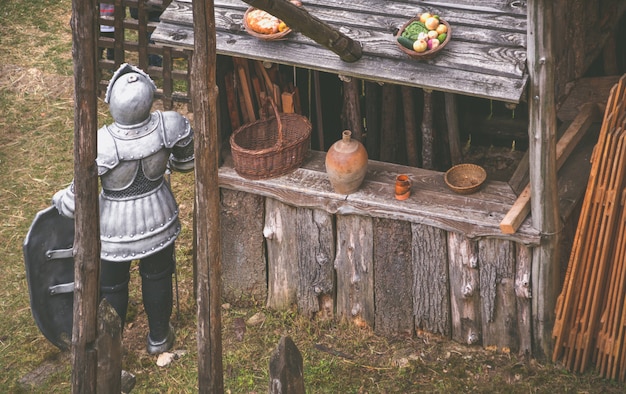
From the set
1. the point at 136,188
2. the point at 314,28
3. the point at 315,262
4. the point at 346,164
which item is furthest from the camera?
the point at 315,262

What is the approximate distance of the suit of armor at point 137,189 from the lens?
19.0 feet

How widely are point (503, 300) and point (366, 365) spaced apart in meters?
0.99

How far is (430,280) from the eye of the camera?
20.9 ft

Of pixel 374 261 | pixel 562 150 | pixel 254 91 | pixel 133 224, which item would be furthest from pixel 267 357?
pixel 562 150

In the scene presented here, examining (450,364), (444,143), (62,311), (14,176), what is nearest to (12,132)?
(14,176)

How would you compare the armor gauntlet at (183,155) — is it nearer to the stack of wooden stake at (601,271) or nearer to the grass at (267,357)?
the grass at (267,357)

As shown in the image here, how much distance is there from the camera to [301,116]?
22.1ft

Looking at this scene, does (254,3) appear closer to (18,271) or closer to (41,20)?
(18,271)

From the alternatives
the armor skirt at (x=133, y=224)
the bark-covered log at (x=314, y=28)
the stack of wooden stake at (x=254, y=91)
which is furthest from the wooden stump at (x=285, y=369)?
the stack of wooden stake at (x=254, y=91)

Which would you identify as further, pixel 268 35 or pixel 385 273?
pixel 385 273

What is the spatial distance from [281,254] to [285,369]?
7.64 feet

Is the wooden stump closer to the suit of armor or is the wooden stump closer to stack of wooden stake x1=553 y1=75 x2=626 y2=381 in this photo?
the suit of armor

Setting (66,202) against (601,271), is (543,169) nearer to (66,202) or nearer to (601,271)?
(601,271)

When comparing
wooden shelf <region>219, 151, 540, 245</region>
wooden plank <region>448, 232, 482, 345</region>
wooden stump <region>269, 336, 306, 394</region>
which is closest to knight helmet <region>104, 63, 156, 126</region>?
wooden shelf <region>219, 151, 540, 245</region>
